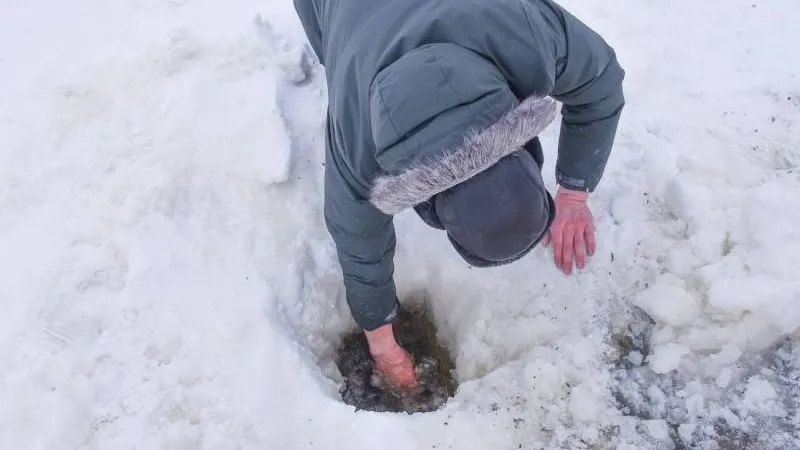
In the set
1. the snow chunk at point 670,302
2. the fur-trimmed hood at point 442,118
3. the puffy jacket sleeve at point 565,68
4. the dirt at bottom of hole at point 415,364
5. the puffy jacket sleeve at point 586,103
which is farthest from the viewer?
the dirt at bottom of hole at point 415,364

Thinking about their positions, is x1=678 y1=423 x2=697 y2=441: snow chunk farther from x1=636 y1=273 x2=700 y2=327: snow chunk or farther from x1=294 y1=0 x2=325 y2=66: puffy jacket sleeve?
x1=294 y1=0 x2=325 y2=66: puffy jacket sleeve

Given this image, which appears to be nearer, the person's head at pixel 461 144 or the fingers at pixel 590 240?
the person's head at pixel 461 144

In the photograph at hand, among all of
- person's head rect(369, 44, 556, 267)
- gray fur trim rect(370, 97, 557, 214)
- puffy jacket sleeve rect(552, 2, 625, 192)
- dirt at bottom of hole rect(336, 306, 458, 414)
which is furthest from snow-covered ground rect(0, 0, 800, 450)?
gray fur trim rect(370, 97, 557, 214)

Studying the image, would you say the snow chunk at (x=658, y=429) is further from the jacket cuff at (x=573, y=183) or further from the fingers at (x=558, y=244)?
the jacket cuff at (x=573, y=183)

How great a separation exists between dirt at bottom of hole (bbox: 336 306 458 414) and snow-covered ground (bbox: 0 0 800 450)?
11cm

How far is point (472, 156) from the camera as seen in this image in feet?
4.46

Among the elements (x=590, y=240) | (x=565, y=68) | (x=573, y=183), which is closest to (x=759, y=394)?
(x=590, y=240)

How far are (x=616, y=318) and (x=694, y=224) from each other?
15.3 inches

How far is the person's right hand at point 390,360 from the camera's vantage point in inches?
90.7

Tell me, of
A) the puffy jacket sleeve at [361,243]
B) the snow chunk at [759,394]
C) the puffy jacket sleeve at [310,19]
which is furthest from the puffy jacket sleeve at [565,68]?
the puffy jacket sleeve at [310,19]

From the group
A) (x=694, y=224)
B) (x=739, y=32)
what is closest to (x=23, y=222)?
(x=694, y=224)

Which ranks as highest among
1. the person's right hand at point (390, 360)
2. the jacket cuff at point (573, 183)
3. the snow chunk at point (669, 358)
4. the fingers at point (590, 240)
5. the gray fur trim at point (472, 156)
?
the gray fur trim at point (472, 156)

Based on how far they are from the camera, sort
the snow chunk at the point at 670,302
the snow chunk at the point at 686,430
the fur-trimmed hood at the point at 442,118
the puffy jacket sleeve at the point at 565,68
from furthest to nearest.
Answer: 1. the snow chunk at the point at 670,302
2. the snow chunk at the point at 686,430
3. the puffy jacket sleeve at the point at 565,68
4. the fur-trimmed hood at the point at 442,118

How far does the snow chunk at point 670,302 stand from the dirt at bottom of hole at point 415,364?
0.70m
